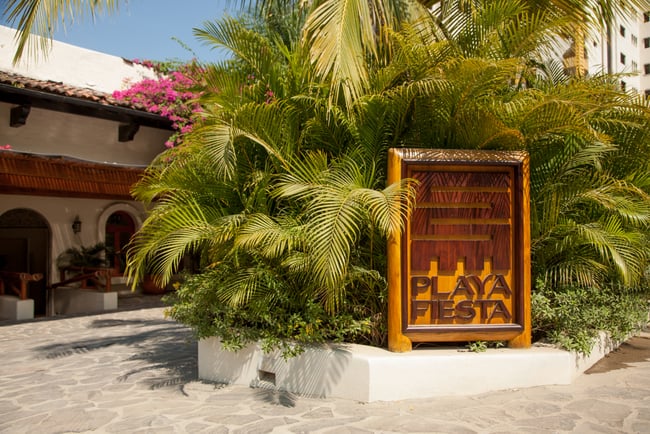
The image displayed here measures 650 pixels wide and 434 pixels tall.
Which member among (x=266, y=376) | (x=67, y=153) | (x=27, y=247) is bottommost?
(x=266, y=376)

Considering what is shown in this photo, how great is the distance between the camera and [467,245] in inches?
202

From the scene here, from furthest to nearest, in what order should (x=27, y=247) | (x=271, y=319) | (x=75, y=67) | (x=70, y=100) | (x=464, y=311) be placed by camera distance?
1. (x=75, y=67)
2. (x=27, y=247)
3. (x=70, y=100)
4. (x=271, y=319)
5. (x=464, y=311)

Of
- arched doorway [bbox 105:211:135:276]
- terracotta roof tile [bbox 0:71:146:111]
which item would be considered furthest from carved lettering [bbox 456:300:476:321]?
arched doorway [bbox 105:211:135:276]

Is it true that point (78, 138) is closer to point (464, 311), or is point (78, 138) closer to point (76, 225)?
point (76, 225)

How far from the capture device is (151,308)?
12.0 metres

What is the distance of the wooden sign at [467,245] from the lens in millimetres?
5043

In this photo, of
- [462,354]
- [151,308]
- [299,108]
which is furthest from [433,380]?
[151,308]

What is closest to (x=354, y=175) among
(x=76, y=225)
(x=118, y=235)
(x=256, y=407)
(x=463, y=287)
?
(x=463, y=287)

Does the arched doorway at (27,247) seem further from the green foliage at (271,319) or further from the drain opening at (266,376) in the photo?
the drain opening at (266,376)

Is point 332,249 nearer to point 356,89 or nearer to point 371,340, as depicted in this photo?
point 371,340

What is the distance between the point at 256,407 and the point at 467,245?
232 cm

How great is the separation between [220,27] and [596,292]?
4.65 meters

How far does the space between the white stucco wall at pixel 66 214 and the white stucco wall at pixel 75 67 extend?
2.90 metres

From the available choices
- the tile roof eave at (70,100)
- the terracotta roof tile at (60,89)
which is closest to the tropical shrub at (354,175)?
the tile roof eave at (70,100)
